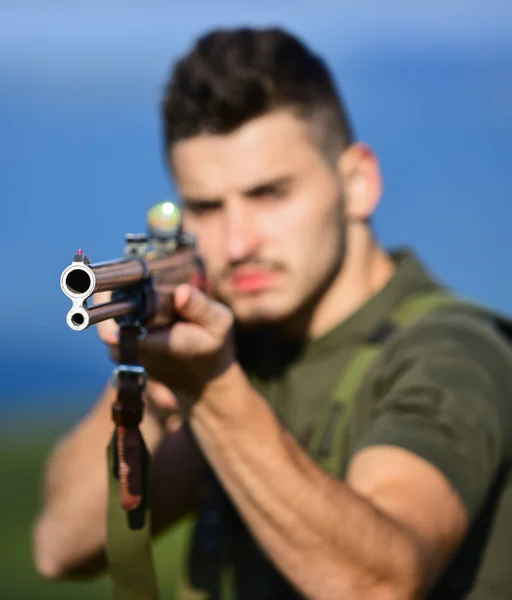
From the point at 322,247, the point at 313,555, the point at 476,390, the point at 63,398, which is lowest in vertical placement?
the point at 63,398

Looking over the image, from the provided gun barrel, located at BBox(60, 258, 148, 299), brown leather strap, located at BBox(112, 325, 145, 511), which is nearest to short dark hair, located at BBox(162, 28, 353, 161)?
brown leather strap, located at BBox(112, 325, 145, 511)

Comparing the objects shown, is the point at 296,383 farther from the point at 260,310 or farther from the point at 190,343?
the point at 190,343

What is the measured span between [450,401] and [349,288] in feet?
3.83

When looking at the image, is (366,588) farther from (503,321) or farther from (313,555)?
(503,321)

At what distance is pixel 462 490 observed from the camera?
3047 millimetres

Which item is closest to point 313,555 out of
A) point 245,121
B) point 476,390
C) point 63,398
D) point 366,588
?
point 366,588

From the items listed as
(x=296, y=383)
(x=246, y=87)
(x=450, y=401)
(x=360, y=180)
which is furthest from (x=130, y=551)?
(x=360, y=180)

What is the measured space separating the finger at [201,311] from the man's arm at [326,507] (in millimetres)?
140

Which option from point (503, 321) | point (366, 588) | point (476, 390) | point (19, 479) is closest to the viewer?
point (366, 588)

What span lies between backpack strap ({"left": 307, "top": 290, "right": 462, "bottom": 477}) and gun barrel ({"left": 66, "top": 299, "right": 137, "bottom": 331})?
3.92ft

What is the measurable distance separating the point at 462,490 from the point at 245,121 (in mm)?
1710

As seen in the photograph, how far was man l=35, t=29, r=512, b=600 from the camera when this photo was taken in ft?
9.48

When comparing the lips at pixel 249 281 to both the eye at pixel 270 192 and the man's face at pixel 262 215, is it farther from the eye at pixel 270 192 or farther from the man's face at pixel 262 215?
the eye at pixel 270 192

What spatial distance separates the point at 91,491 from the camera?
13.3 feet
